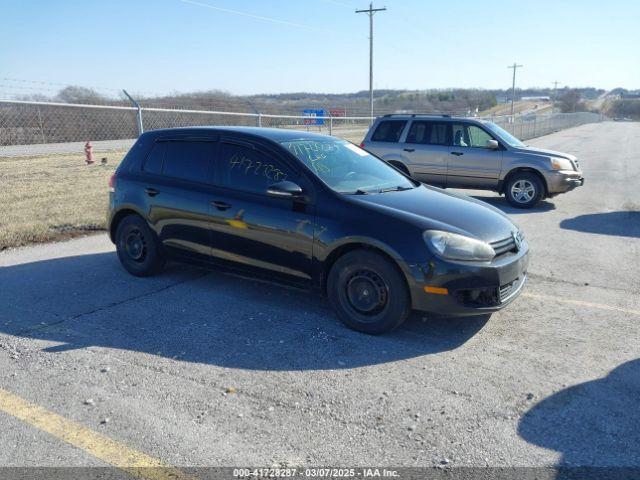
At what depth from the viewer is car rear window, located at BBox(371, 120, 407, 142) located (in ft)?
38.2

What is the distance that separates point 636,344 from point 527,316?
0.90m

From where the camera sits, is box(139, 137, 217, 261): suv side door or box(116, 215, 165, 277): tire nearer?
box(139, 137, 217, 261): suv side door

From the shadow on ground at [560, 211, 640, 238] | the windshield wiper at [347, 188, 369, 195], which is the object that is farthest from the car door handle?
the shadow on ground at [560, 211, 640, 238]

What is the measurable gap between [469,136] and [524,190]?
154 centimetres

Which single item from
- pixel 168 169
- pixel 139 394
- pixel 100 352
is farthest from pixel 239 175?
pixel 139 394

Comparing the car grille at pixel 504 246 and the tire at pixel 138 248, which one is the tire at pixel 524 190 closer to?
the car grille at pixel 504 246

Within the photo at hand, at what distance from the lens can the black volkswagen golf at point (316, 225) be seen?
433 cm

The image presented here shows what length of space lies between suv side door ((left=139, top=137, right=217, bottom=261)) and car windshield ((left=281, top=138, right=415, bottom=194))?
97cm

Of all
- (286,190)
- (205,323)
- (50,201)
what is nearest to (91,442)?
(205,323)

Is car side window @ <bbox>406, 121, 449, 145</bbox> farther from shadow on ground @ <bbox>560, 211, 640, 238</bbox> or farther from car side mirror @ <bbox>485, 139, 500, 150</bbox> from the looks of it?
shadow on ground @ <bbox>560, 211, 640, 238</bbox>

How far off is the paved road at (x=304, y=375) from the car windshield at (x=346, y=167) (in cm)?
121

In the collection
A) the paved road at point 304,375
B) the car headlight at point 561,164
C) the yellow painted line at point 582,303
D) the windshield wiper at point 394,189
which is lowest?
the yellow painted line at point 582,303

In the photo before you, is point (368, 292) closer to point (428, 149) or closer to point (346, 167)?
point (346, 167)

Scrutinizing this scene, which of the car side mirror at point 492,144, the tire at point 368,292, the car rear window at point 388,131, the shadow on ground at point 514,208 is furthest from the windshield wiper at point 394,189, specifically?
the car rear window at point 388,131
